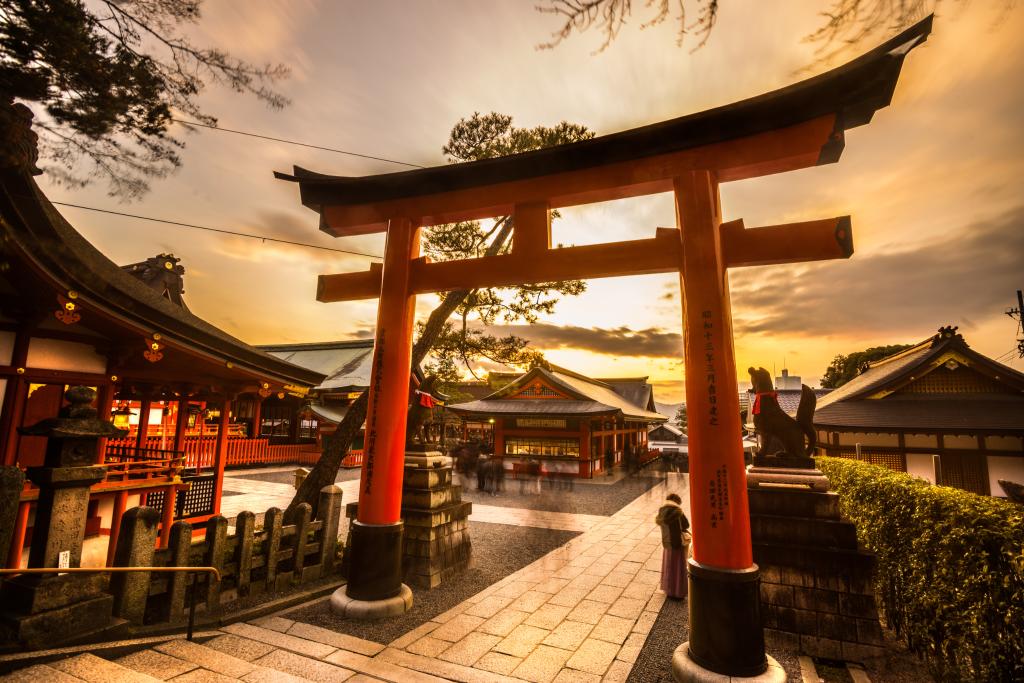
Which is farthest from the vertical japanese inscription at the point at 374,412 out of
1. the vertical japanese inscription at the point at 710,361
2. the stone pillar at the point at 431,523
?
the vertical japanese inscription at the point at 710,361

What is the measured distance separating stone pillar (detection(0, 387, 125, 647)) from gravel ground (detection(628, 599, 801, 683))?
4.93 metres

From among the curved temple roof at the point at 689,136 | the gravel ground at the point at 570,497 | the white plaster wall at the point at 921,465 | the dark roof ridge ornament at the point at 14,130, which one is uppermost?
the curved temple roof at the point at 689,136

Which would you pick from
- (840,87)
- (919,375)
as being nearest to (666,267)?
(840,87)

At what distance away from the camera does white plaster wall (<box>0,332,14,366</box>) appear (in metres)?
5.46

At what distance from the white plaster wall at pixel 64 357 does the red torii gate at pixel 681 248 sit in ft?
11.3

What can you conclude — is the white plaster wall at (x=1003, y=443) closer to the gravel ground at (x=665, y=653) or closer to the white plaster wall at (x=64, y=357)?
the gravel ground at (x=665, y=653)

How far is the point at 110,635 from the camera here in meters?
4.10

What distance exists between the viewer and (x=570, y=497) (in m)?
15.1

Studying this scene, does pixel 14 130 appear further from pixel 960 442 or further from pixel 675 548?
pixel 960 442

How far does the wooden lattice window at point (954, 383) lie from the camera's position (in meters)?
14.0

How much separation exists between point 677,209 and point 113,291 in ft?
22.3

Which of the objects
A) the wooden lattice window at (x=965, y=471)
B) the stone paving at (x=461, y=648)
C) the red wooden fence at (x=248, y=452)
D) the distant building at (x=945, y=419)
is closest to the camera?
the stone paving at (x=461, y=648)

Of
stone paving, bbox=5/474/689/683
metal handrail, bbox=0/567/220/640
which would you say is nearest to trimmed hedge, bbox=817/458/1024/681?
stone paving, bbox=5/474/689/683

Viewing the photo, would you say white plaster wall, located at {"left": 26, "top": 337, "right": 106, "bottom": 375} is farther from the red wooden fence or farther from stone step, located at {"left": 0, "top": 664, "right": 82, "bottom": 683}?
the red wooden fence
